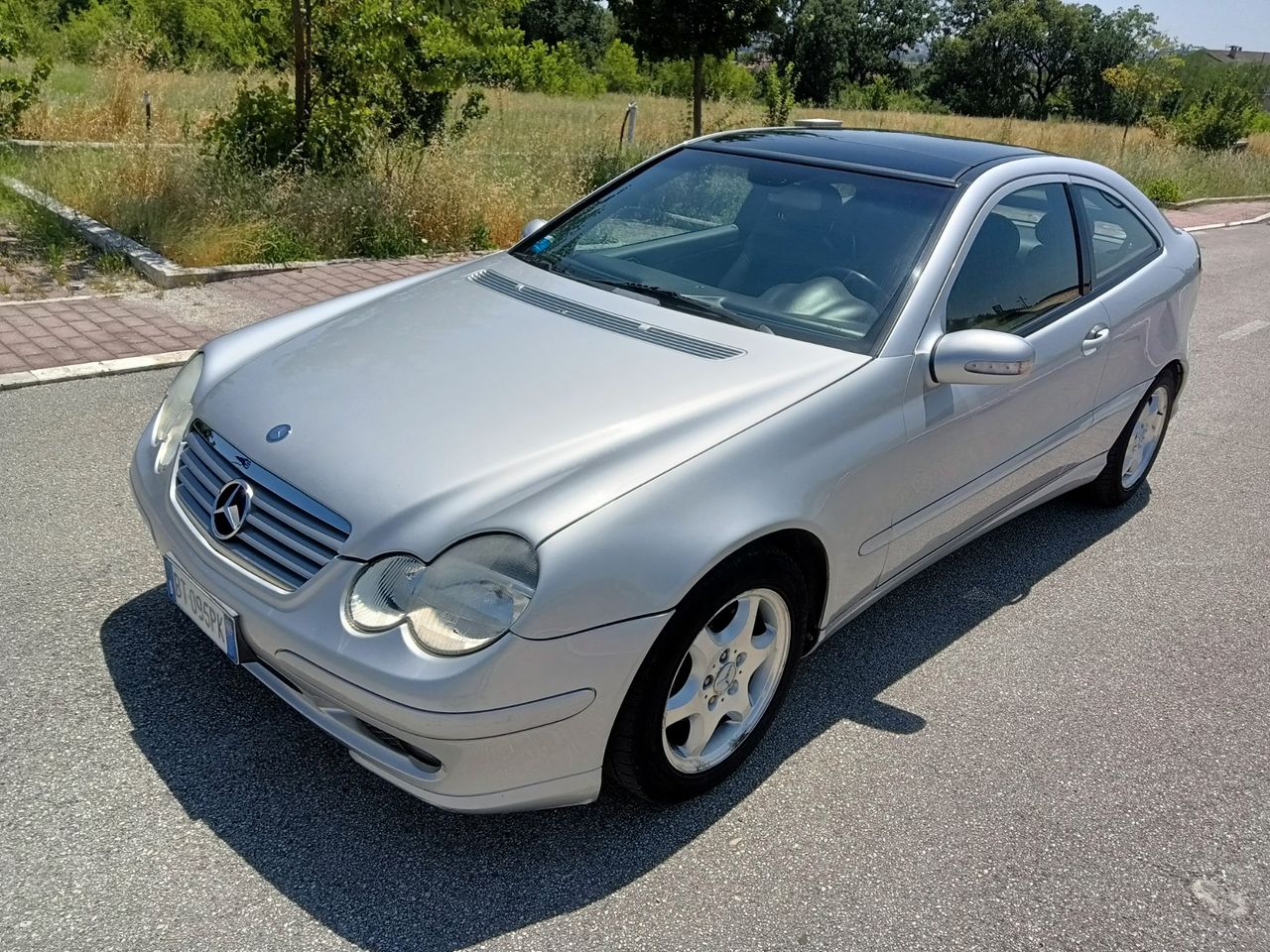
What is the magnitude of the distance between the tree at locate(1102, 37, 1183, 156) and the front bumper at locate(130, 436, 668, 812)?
39418 mm

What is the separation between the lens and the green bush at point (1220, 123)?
2486 centimetres

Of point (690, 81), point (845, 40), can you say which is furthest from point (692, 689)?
point (845, 40)

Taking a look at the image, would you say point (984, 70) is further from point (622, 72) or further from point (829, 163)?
point (829, 163)

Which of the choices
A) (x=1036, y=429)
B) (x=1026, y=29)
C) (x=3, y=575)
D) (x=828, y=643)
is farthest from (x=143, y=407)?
(x=1026, y=29)

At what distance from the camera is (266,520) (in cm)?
259

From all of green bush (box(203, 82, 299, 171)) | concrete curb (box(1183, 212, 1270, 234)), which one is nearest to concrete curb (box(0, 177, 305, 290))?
green bush (box(203, 82, 299, 171))

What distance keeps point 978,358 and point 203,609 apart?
7.26 ft

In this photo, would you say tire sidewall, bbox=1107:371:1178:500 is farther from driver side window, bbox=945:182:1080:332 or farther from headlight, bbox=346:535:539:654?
headlight, bbox=346:535:539:654

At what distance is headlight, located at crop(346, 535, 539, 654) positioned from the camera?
7.51 feet

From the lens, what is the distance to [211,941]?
227cm

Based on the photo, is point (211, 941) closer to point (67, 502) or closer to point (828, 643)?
point (828, 643)

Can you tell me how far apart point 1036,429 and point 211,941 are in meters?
3.03

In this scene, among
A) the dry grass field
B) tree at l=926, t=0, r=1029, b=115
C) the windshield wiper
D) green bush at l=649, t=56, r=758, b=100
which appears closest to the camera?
the windshield wiper

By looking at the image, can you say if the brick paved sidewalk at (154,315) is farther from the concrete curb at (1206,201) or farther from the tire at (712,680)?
the concrete curb at (1206,201)
